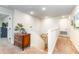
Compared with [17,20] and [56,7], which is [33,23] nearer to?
[17,20]

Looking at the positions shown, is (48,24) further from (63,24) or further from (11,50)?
(11,50)

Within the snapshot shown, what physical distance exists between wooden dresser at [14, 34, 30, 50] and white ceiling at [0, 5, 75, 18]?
55cm

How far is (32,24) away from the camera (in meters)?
2.08

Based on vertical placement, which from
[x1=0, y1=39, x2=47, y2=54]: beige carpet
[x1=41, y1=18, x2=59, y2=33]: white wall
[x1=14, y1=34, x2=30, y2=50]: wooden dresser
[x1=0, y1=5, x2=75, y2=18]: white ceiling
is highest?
[x1=0, y1=5, x2=75, y2=18]: white ceiling

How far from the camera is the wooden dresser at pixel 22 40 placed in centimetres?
205

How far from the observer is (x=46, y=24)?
81.5 inches

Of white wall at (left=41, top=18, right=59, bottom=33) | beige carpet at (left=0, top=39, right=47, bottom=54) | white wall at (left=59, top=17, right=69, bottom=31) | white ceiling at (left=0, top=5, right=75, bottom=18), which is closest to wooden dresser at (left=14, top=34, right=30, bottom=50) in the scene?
beige carpet at (left=0, top=39, right=47, bottom=54)

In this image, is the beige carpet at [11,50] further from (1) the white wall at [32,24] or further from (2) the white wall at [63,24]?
(2) the white wall at [63,24]

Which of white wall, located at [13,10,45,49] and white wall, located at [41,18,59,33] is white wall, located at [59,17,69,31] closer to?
white wall, located at [41,18,59,33]

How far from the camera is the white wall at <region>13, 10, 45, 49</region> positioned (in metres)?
1.99

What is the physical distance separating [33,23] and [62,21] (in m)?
0.67

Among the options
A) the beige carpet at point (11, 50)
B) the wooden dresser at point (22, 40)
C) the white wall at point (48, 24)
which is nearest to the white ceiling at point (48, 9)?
the white wall at point (48, 24)

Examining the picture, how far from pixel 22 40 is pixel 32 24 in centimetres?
44

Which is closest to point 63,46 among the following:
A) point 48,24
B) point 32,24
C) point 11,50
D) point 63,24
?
point 63,24
